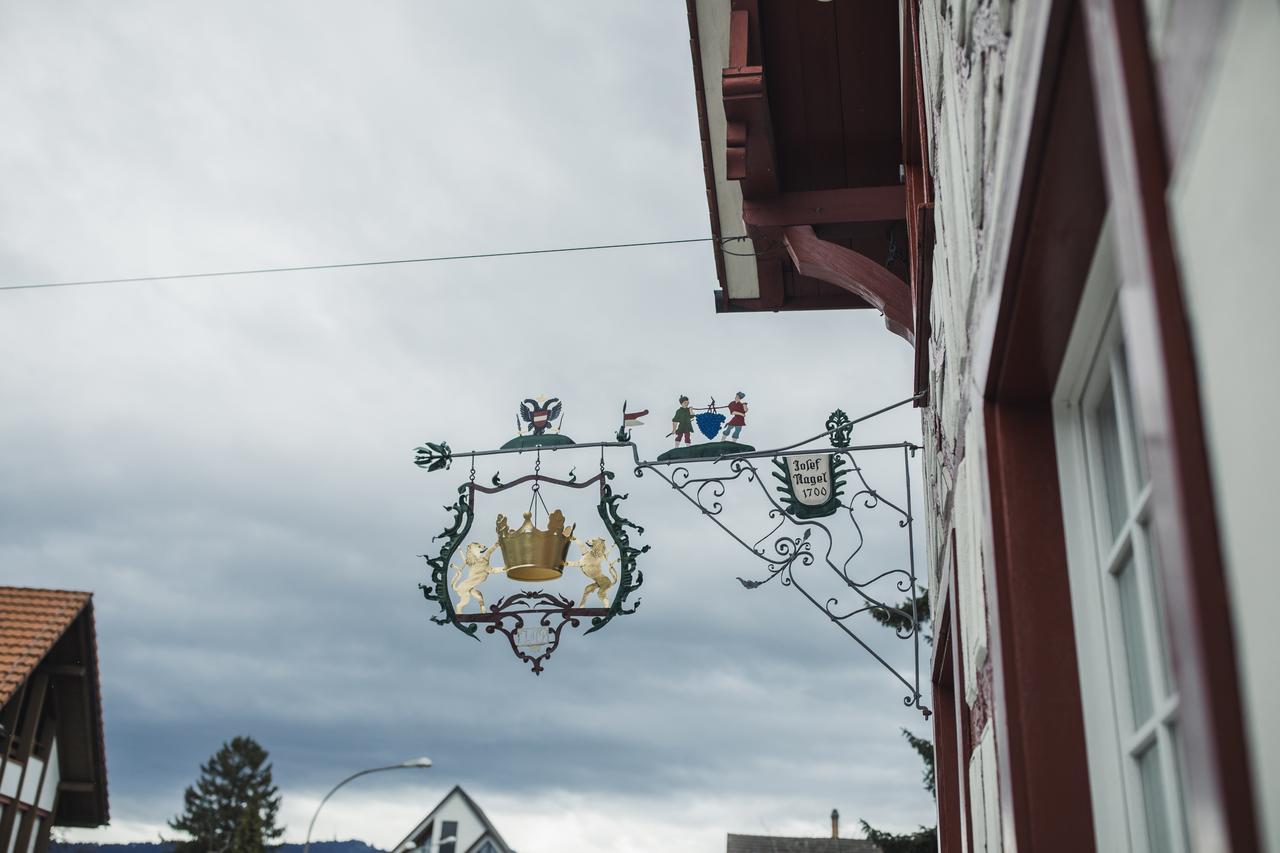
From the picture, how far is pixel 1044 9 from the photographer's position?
4.68 feet

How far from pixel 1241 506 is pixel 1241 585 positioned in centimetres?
5

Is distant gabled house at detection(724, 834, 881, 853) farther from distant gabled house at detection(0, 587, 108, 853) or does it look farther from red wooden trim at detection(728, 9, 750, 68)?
red wooden trim at detection(728, 9, 750, 68)

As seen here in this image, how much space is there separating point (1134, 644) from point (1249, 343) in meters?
1.16

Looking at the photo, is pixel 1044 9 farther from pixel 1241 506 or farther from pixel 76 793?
pixel 76 793

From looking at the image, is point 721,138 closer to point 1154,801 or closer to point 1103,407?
point 1103,407

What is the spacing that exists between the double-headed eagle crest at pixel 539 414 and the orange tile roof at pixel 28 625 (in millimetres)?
11435

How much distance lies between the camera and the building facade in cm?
87

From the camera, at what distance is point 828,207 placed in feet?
20.6

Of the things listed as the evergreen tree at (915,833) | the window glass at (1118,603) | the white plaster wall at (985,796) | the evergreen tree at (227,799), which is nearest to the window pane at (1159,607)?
the window glass at (1118,603)

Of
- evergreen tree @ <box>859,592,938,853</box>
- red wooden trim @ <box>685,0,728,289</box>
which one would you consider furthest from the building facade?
evergreen tree @ <box>859,592,938,853</box>

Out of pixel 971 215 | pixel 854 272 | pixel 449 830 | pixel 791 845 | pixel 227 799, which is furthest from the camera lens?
pixel 227 799

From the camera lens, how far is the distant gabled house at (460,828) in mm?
33656

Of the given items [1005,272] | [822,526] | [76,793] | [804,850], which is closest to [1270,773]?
[1005,272]

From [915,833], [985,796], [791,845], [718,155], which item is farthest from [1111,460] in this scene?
[791,845]
